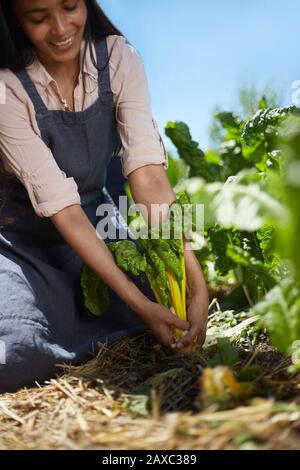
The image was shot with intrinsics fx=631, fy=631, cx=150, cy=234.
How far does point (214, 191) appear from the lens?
123cm

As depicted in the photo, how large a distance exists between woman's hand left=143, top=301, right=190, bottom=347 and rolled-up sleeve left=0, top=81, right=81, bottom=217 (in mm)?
402

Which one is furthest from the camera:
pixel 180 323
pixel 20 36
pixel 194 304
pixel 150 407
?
pixel 20 36

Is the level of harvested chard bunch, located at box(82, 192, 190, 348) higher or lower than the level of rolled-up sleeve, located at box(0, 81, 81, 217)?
lower

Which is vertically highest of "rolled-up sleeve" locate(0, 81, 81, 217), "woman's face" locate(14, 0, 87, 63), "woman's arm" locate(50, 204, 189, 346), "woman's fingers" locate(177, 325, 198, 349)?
"woman's face" locate(14, 0, 87, 63)

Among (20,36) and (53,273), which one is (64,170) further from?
(20,36)

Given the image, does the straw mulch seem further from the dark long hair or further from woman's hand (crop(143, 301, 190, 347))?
the dark long hair

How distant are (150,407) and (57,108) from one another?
3.55 ft

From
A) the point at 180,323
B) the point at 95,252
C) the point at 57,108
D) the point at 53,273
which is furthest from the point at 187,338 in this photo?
the point at 57,108

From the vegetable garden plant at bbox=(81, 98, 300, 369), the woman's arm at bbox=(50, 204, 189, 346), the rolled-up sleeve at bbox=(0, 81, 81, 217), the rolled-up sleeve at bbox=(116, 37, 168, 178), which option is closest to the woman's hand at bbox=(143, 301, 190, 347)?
the woman's arm at bbox=(50, 204, 189, 346)

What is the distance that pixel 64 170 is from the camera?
7.11ft

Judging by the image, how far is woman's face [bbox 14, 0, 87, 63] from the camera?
73.1 inches

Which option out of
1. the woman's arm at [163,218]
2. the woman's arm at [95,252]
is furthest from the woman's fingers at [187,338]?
the woman's arm at [95,252]
